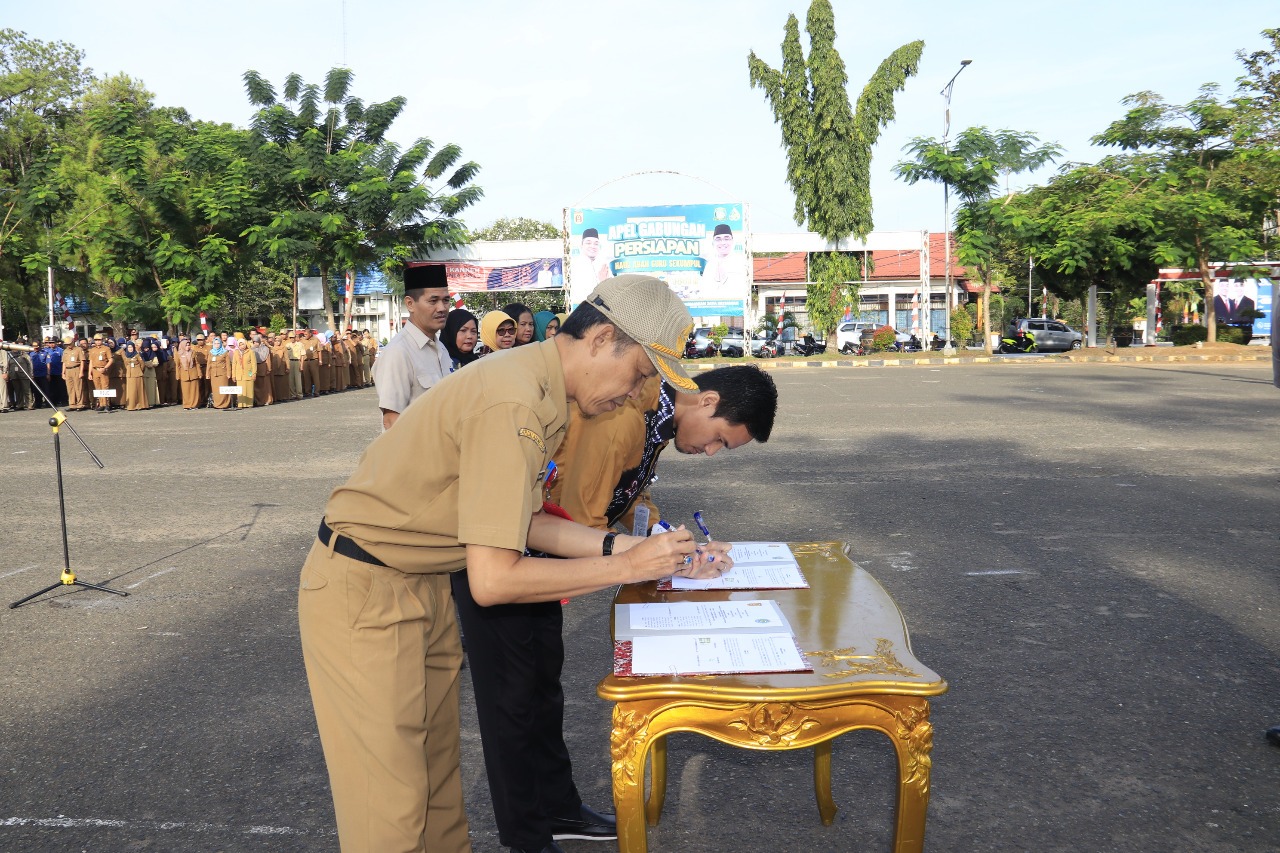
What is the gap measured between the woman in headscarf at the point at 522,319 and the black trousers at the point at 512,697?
4778 millimetres

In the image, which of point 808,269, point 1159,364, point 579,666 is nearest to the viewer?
point 579,666

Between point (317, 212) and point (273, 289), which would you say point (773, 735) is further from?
point (273, 289)

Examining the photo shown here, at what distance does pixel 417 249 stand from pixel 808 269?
1507 cm

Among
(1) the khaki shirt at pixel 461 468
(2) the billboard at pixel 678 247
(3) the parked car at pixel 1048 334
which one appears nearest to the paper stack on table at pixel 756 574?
(1) the khaki shirt at pixel 461 468

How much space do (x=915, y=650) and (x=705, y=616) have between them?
233cm

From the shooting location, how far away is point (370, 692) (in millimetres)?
2051

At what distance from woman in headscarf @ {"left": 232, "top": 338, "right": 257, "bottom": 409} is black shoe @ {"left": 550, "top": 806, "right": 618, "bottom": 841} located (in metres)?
20.0

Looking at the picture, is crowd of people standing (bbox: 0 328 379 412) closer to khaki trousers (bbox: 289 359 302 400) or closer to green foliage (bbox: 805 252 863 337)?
khaki trousers (bbox: 289 359 302 400)

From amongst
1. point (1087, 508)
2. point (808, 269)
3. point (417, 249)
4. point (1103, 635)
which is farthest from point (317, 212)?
point (1103, 635)

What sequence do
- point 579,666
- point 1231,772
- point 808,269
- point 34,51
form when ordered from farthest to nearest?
point 34,51 → point 808,269 → point 579,666 → point 1231,772

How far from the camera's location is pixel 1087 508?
784 cm

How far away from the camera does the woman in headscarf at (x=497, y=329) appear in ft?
22.5

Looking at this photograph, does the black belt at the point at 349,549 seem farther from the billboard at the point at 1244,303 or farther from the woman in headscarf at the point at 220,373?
the billboard at the point at 1244,303

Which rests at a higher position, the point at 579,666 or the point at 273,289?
the point at 273,289
